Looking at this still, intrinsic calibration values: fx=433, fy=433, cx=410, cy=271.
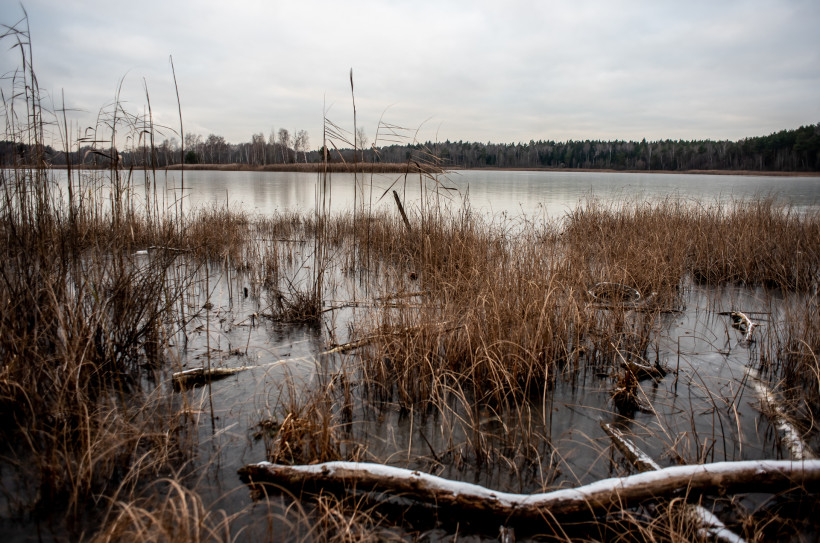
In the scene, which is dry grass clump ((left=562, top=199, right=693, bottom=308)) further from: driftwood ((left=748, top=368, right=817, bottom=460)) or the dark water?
driftwood ((left=748, top=368, right=817, bottom=460))

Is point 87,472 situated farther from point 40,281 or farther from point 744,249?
point 744,249

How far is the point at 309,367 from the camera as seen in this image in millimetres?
3818

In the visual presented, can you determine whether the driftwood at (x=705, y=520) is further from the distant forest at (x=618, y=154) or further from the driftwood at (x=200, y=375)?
the distant forest at (x=618, y=154)

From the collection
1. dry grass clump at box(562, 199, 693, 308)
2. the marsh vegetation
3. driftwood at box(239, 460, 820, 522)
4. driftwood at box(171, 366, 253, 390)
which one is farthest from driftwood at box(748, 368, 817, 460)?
driftwood at box(171, 366, 253, 390)

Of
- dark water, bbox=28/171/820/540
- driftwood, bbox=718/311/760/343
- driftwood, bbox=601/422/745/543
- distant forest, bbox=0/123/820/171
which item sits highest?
distant forest, bbox=0/123/820/171

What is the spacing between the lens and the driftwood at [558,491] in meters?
1.96

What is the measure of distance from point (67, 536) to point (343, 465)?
1.23 m

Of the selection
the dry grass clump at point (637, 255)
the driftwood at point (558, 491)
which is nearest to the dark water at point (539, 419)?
the driftwood at point (558, 491)

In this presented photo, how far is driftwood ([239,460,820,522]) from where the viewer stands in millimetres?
1962

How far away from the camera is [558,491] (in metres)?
1.97

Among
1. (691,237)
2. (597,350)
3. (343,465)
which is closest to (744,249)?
(691,237)

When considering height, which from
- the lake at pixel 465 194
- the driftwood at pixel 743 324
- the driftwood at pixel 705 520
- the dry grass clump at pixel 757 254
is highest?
the lake at pixel 465 194

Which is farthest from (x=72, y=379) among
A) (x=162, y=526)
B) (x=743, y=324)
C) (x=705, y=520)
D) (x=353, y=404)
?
(x=743, y=324)

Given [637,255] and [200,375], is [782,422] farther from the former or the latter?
[200,375]
